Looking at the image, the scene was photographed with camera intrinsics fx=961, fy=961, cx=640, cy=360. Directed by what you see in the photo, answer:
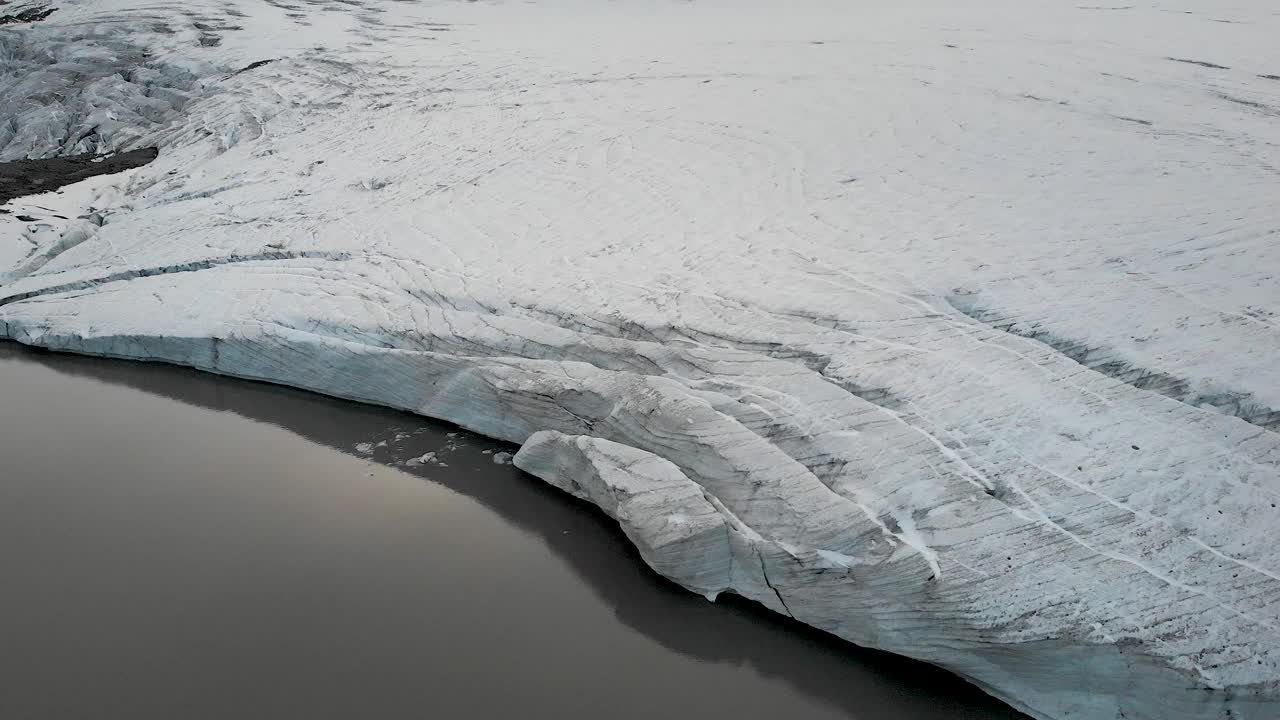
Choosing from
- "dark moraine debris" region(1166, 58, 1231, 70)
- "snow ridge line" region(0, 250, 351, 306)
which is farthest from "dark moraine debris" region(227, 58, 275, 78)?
"dark moraine debris" region(1166, 58, 1231, 70)

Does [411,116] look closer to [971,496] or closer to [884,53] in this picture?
[884,53]

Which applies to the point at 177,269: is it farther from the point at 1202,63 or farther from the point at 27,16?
the point at 27,16

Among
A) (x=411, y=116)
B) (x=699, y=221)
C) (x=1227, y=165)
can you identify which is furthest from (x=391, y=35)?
(x=1227, y=165)

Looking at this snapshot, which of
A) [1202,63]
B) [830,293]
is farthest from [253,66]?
[1202,63]

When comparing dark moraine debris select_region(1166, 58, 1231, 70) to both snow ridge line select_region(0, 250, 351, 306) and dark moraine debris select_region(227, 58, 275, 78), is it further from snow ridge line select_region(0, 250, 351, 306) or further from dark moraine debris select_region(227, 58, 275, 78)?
dark moraine debris select_region(227, 58, 275, 78)

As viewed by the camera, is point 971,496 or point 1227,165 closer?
point 971,496

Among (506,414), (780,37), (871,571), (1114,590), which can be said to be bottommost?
(506,414)

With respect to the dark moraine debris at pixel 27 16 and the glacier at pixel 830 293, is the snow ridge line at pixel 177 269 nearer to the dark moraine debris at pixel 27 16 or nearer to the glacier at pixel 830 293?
the glacier at pixel 830 293
